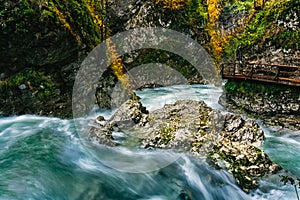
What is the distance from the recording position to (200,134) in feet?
27.5

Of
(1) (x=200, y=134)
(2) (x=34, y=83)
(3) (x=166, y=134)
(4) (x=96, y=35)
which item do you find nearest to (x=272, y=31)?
(1) (x=200, y=134)

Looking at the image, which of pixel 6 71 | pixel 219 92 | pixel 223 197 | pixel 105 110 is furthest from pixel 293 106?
pixel 6 71

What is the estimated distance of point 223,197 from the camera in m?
6.31

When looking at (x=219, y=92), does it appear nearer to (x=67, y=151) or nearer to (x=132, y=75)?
(x=132, y=75)

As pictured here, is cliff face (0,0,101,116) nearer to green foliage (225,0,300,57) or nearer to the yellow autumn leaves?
the yellow autumn leaves

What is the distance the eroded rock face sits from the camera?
22.9 feet

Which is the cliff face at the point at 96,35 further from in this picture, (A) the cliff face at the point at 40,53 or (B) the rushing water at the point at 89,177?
(B) the rushing water at the point at 89,177

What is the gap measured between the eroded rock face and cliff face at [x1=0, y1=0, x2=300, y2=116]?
3.06m

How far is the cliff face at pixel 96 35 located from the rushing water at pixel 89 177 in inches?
85.7

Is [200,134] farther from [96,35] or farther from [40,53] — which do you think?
[96,35]

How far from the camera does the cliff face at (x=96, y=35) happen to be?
971 cm

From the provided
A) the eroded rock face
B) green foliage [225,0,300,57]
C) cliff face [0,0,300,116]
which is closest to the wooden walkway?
cliff face [0,0,300,116]

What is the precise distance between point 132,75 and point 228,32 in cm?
788

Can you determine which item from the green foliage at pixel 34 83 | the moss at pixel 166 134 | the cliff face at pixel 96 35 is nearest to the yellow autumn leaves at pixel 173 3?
the cliff face at pixel 96 35
